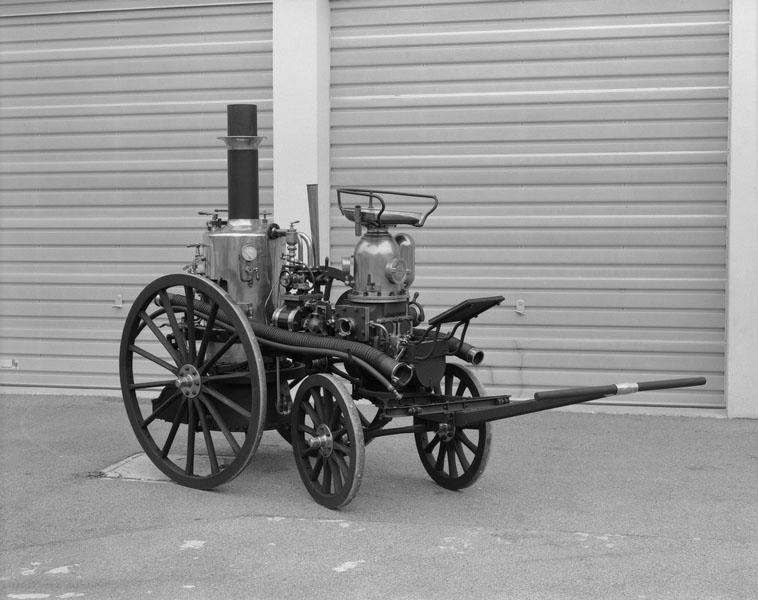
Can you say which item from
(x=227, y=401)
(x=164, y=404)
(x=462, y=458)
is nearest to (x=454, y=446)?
(x=462, y=458)

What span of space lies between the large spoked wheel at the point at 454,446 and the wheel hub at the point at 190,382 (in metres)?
1.22

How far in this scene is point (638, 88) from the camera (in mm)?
8008

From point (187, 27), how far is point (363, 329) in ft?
13.5

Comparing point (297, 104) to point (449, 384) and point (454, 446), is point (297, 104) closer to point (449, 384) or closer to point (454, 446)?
point (449, 384)

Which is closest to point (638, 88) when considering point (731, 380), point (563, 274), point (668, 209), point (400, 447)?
point (668, 209)

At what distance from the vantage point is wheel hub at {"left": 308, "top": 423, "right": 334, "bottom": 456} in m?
5.48

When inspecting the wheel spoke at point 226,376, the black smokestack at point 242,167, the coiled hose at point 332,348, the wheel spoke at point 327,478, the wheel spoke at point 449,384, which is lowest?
the wheel spoke at point 327,478

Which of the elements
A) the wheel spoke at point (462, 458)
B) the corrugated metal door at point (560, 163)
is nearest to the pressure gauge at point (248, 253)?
the wheel spoke at point (462, 458)

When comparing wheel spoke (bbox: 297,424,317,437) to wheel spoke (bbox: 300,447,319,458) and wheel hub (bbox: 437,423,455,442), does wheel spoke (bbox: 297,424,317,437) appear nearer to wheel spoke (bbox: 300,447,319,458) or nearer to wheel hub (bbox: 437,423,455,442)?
wheel spoke (bbox: 300,447,319,458)

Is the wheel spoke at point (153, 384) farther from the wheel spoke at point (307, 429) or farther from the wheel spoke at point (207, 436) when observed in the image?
the wheel spoke at point (307, 429)

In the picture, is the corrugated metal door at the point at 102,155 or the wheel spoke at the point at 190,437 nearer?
the wheel spoke at the point at 190,437

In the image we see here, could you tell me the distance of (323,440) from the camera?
548 centimetres

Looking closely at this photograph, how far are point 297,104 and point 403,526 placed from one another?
13.2 feet

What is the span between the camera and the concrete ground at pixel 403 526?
175 inches
